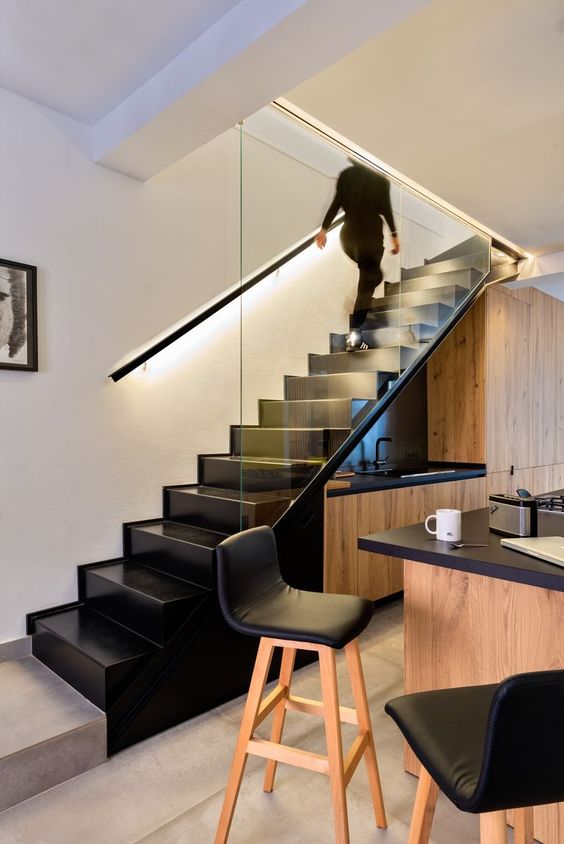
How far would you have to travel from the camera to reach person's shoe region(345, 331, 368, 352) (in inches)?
124

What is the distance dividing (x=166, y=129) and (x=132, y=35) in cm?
39

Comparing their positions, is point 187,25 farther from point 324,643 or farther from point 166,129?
point 324,643

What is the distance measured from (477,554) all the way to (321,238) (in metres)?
1.96

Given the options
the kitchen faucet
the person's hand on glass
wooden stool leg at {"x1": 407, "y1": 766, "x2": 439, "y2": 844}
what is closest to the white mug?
wooden stool leg at {"x1": 407, "y1": 766, "x2": 439, "y2": 844}

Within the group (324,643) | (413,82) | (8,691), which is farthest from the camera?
(413,82)

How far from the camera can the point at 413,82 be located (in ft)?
8.68

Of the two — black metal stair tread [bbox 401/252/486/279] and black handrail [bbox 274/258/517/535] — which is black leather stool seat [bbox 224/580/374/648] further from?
black metal stair tread [bbox 401/252/486/279]

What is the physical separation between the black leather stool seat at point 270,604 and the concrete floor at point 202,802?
697 mm

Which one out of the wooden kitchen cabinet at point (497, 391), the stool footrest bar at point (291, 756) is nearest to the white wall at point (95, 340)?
the stool footrest bar at point (291, 756)

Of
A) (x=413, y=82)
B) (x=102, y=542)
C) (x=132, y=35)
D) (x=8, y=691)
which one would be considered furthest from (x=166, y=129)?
(x=8, y=691)

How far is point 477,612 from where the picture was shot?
1.82 meters

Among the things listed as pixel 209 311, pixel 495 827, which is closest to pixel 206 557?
pixel 209 311

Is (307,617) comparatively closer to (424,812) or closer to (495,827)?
(424,812)

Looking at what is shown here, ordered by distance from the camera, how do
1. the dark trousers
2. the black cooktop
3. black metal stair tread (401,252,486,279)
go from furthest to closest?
1. black metal stair tread (401,252,486,279)
2. the dark trousers
3. the black cooktop
